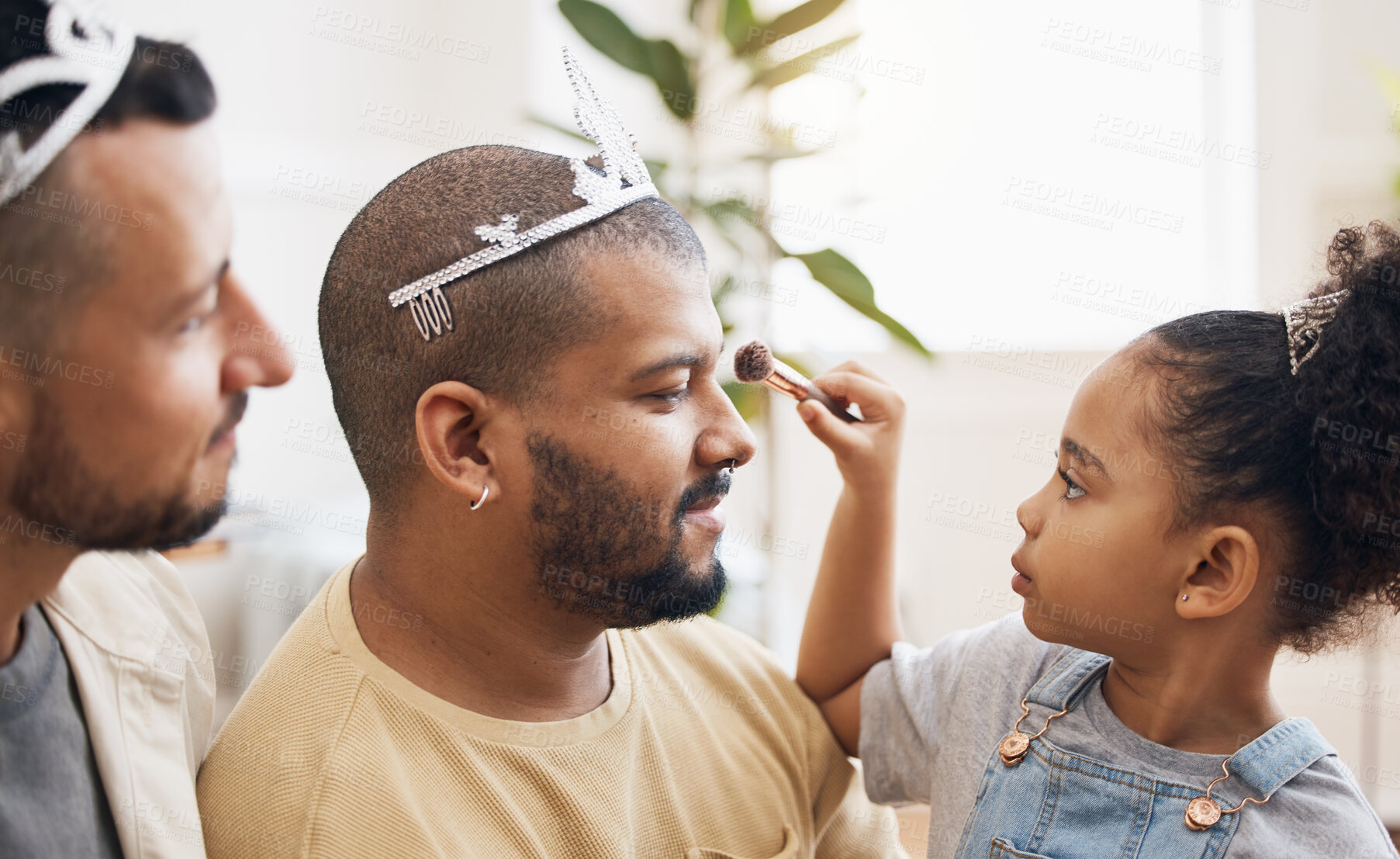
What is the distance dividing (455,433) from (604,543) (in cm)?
17

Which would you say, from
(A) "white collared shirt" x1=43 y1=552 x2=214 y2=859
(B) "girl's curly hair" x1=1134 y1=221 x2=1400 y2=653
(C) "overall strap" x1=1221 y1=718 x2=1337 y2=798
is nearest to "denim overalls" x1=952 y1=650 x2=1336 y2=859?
(C) "overall strap" x1=1221 y1=718 x2=1337 y2=798

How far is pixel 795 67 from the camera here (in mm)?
1883

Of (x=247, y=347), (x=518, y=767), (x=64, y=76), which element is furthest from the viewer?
(x=518, y=767)

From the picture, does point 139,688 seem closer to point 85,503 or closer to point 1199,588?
point 85,503

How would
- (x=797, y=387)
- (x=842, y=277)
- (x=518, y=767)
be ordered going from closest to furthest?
(x=518, y=767) < (x=797, y=387) < (x=842, y=277)

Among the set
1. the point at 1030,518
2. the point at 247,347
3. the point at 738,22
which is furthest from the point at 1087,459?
the point at 738,22

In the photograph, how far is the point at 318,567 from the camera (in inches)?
95.1

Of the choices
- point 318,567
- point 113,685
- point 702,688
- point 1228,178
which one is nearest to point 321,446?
point 318,567

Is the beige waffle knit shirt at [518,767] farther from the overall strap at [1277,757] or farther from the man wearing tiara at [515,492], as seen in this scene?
the overall strap at [1277,757]

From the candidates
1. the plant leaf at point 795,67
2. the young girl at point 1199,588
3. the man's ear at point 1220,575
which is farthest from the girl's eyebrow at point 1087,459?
the plant leaf at point 795,67

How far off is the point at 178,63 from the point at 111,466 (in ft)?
0.80

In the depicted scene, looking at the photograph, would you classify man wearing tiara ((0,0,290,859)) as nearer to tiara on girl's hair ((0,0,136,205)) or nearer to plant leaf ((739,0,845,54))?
tiara on girl's hair ((0,0,136,205))

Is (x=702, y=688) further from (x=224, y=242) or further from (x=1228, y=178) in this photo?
(x=1228, y=178)

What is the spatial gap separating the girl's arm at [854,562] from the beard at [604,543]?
9.8 inches
